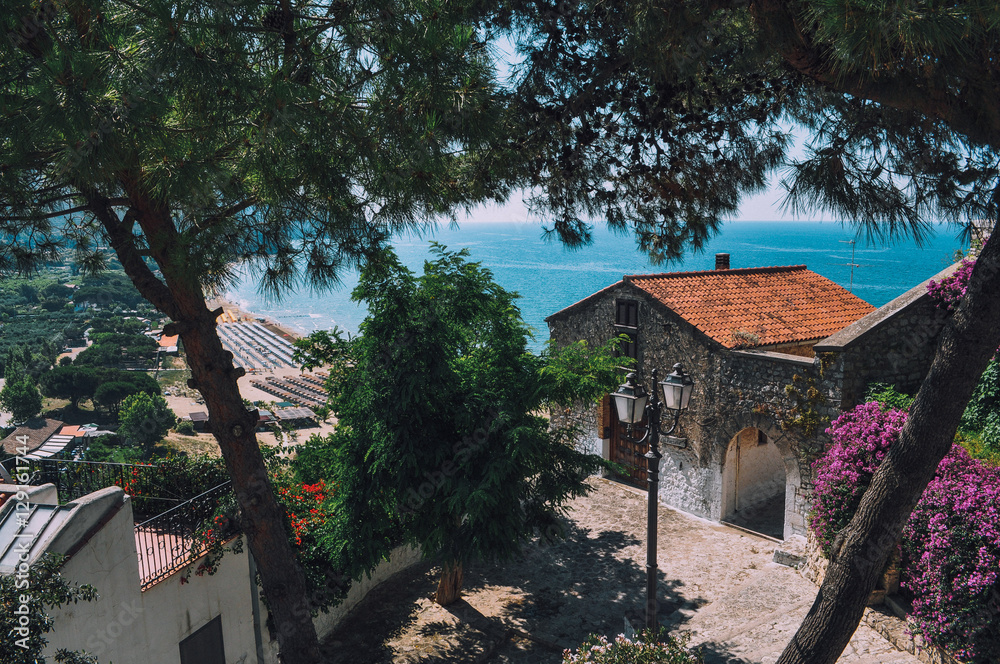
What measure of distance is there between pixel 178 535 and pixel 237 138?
18.4ft

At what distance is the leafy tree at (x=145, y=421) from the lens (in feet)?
176

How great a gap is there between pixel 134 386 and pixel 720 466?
71203 millimetres

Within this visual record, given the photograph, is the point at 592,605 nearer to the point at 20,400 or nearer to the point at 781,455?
the point at 781,455

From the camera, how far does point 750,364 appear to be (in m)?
13.6

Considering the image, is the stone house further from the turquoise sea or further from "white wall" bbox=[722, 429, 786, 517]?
the turquoise sea

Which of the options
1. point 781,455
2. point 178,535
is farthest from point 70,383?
point 781,455

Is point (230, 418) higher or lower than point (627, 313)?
lower

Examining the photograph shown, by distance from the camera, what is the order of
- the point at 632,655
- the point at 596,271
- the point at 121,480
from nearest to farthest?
the point at 632,655 → the point at 121,480 → the point at 596,271

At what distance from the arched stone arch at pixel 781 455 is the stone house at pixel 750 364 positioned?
0.08ft

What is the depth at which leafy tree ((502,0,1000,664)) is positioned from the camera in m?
4.69

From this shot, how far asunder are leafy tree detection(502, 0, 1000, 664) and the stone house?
5897mm

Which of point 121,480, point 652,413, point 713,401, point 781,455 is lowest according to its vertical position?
point 781,455

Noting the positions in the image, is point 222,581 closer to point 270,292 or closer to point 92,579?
point 92,579

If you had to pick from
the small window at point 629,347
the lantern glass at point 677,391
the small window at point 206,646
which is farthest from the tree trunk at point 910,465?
the small window at point 629,347
